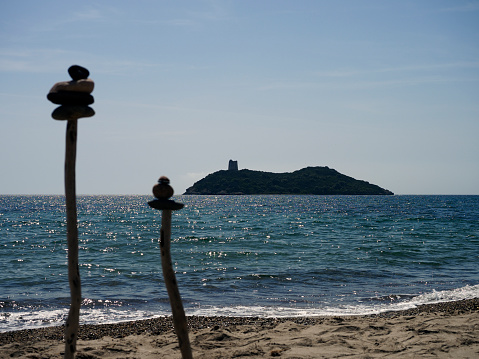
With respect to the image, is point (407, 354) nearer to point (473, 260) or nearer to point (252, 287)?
point (252, 287)

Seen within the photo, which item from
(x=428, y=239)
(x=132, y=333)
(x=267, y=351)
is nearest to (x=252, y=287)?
(x=132, y=333)

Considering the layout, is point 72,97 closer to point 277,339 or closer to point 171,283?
point 171,283

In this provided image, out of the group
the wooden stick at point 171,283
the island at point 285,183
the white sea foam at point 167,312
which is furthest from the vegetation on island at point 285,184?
the wooden stick at point 171,283

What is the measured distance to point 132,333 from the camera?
8.02m

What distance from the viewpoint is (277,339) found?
7391 mm

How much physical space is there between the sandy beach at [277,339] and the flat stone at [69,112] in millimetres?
3808

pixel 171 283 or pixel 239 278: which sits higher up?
pixel 171 283

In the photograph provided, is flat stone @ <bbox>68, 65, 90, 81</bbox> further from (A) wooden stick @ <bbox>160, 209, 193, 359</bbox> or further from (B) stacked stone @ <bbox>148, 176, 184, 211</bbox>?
(A) wooden stick @ <bbox>160, 209, 193, 359</bbox>

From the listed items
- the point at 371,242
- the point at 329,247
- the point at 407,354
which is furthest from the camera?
the point at 371,242

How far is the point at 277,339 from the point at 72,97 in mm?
5031

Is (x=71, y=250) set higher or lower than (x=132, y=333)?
higher

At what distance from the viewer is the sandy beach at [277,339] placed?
6633mm

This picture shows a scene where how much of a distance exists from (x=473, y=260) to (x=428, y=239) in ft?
27.9

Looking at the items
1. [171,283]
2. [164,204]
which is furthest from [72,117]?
[171,283]
